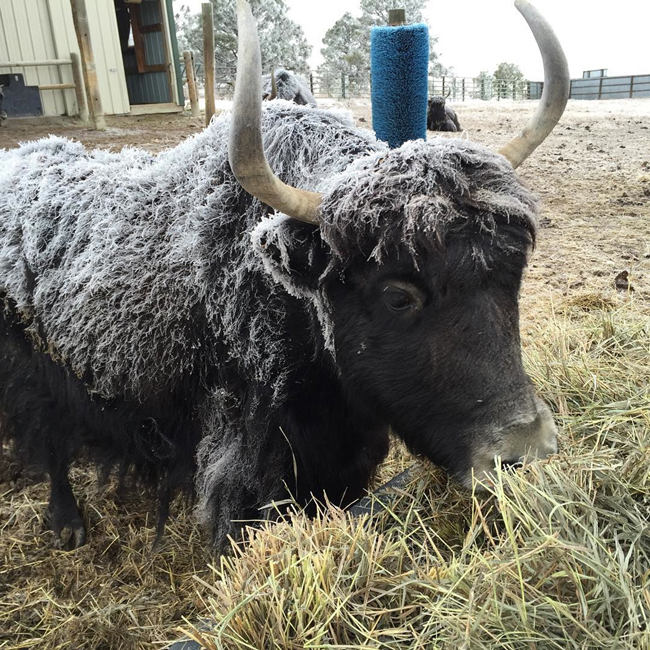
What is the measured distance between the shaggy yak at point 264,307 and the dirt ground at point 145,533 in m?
0.25

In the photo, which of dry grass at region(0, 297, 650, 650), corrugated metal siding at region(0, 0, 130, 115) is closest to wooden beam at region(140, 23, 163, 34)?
corrugated metal siding at region(0, 0, 130, 115)

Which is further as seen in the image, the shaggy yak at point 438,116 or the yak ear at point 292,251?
the shaggy yak at point 438,116

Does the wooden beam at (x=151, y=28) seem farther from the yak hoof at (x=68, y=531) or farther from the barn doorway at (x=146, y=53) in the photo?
the yak hoof at (x=68, y=531)

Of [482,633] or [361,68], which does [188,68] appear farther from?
[361,68]

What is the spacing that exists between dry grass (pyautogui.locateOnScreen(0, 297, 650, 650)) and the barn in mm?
12534

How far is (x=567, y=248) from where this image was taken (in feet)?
21.2

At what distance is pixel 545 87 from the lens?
246cm

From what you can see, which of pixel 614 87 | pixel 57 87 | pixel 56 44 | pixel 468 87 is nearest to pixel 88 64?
pixel 57 87

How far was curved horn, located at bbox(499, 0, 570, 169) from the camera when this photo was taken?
2.41 metres

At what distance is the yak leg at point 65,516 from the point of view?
3387 mm

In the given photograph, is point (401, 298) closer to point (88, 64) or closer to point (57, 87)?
point (88, 64)

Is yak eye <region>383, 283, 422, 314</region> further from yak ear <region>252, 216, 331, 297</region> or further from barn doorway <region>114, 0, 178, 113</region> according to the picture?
barn doorway <region>114, 0, 178, 113</region>

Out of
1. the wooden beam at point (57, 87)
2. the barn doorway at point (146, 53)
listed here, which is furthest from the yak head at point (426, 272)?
the barn doorway at point (146, 53)

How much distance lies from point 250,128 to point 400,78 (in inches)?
71.7
